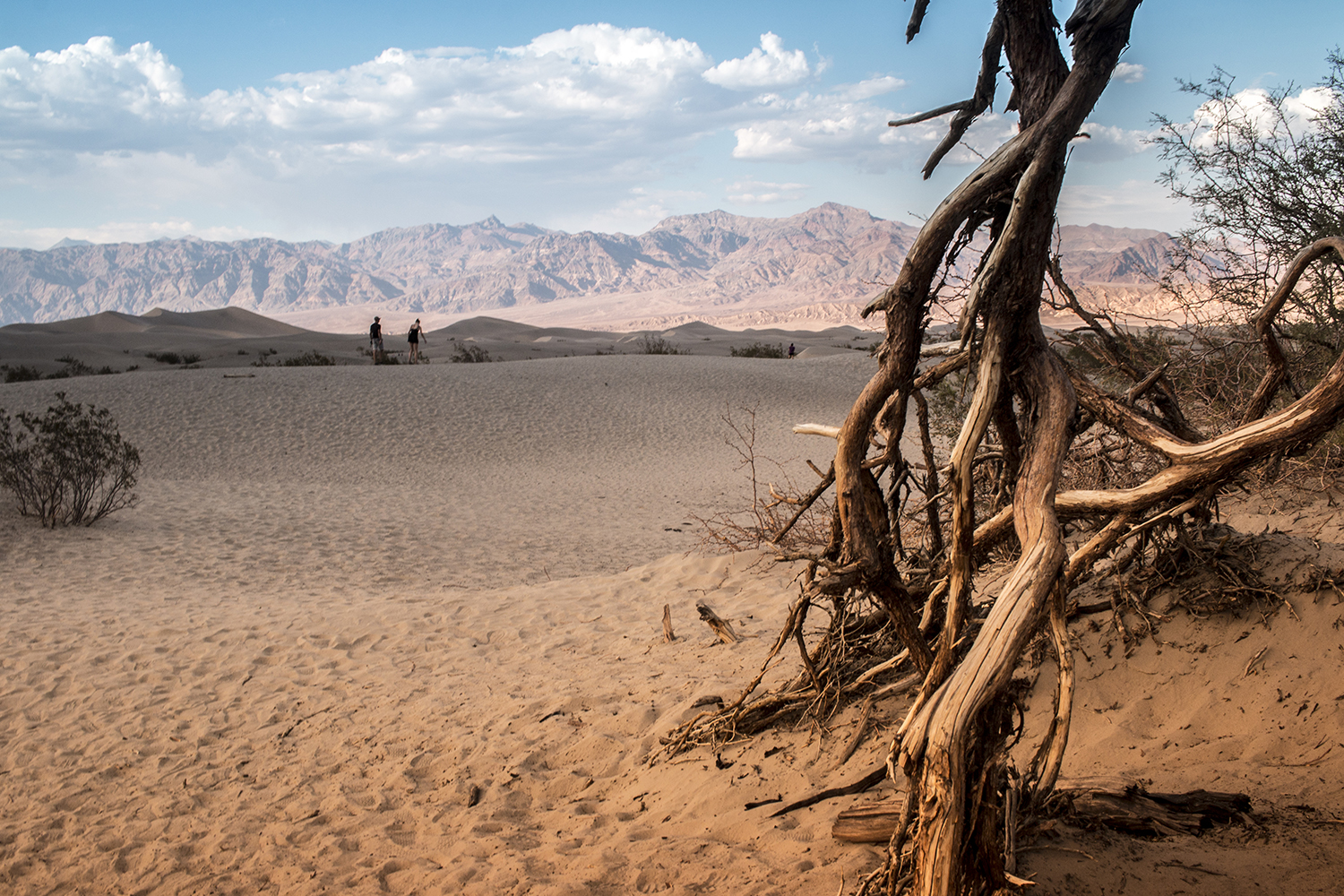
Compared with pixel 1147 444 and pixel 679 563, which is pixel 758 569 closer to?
pixel 679 563

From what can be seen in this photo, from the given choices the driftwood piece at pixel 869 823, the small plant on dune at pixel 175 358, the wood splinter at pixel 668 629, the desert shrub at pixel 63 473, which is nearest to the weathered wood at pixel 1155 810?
the driftwood piece at pixel 869 823

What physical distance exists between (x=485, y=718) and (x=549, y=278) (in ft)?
532

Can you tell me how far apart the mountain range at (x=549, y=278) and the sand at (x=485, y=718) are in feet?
304

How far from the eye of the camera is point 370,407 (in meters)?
17.1

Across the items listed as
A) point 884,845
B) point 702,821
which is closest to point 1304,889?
point 884,845

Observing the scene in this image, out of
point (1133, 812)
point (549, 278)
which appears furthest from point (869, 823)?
point (549, 278)

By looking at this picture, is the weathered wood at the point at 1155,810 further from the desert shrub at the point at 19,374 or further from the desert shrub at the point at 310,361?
the desert shrub at the point at 19,374

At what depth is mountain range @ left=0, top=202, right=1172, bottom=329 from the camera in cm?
12456

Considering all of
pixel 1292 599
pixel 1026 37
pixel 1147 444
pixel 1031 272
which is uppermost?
pixel 1026 37

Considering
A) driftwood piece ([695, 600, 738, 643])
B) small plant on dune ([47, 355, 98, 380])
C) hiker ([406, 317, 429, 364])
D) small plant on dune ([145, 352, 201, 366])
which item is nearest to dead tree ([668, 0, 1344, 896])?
driftwood piece ([695, 600, 738, 643])

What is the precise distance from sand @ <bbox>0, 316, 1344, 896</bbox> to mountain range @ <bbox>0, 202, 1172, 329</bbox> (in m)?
92.6

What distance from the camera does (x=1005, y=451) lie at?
2.63 metres

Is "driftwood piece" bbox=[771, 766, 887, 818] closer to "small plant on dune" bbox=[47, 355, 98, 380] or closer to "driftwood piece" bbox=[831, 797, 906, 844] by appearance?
"driftwood piece" bbox=[831, 797, 906, 844]

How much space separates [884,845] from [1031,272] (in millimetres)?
1801
